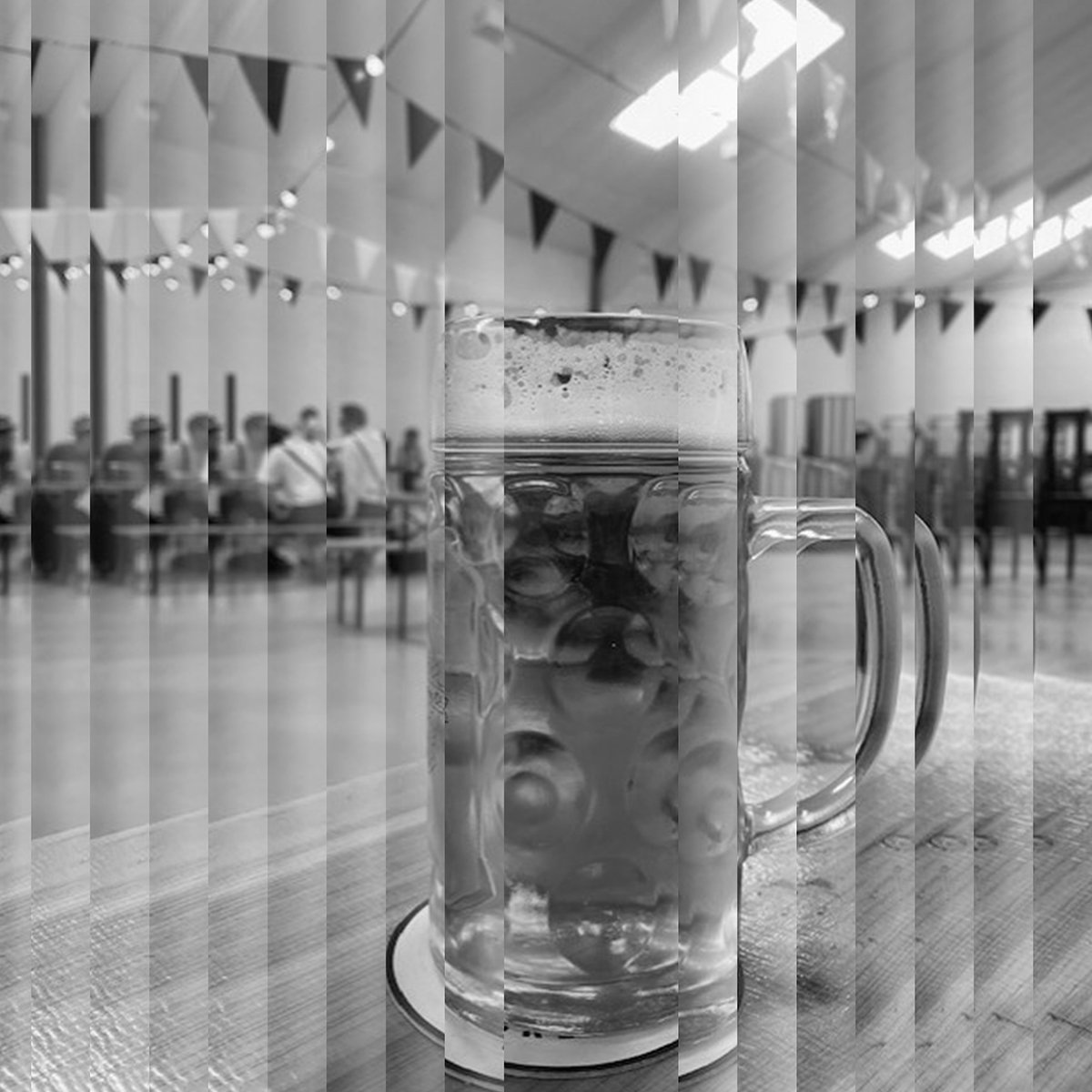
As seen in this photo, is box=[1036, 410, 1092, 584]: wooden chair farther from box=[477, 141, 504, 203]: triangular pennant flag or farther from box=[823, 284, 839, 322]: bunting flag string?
box=[477, 141, 504, 203]: triangular pennant flag

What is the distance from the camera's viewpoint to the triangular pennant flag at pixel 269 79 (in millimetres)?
395

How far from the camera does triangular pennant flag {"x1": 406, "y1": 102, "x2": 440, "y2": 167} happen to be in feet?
1.21

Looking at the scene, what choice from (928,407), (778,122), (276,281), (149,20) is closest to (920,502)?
(928,407)

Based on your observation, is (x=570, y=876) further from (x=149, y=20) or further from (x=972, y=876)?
(x=149, y=20)

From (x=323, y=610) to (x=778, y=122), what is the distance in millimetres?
245

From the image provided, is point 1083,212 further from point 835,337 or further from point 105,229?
point 105,229

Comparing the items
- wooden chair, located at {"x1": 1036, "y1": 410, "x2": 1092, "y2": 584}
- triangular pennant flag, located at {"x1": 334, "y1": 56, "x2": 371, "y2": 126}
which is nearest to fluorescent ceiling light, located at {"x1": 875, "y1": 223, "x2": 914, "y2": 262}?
wooden chair, located at {"x1": 1036, "y1": 410, "x2": 1092, "y2": 584}

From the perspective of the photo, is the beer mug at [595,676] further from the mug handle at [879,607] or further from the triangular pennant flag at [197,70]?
the triangular pennant flag at [197,70]

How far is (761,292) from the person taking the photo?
1.11 feet

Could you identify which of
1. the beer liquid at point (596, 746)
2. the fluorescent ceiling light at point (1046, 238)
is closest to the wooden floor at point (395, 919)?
the beer liquid at point (596, 746)

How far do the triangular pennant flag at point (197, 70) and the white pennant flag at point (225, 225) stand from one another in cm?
5

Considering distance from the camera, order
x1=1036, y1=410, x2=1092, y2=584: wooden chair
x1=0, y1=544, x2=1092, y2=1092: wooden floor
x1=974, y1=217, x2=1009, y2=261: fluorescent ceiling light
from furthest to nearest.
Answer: x1=1036, y1=410, x2=1092, y2=584: wooden chair, x1=974, y1=217, x2=1009, y2=261: fluorescent ceiling light, x1=0, y1=544, x2=1092, y2=1092: wooden floor

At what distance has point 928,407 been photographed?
1.15 ft

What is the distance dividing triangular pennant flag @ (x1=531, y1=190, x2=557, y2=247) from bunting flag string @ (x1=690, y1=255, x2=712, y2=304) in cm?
6
